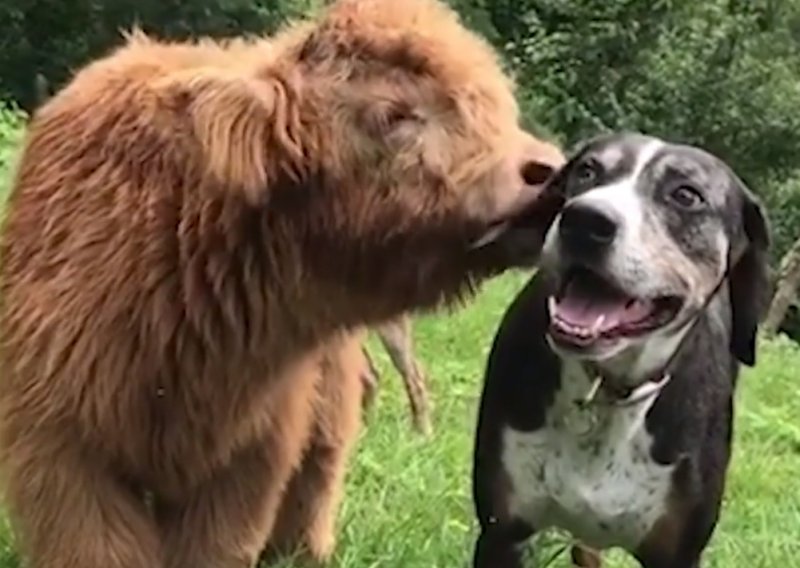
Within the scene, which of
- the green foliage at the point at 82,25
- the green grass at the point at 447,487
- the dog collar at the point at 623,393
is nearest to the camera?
the dog collar at the point at 623,393

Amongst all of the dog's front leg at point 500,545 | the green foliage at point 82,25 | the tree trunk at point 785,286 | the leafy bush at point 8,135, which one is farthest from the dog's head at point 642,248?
the green foliage at point 82,25

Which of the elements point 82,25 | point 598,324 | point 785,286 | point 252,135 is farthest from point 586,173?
point 82,25

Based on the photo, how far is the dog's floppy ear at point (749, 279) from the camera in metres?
4.80

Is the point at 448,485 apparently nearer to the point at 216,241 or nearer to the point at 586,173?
the point at 586,173

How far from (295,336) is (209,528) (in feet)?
2.31

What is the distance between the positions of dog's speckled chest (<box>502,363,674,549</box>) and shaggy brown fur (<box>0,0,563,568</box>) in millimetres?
591

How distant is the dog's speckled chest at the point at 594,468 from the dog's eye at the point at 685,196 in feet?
1.81

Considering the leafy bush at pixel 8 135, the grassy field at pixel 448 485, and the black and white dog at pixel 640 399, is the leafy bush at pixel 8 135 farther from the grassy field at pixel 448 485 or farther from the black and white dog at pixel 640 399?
the black and white dog at pixel 640 399

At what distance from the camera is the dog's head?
4.25 metres

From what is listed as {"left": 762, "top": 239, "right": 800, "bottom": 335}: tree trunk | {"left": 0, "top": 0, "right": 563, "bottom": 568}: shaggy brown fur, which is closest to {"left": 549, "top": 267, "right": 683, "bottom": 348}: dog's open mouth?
{"left": 0, "top": 0, "right": 563, "bottom": 568}: shaggy brown fur

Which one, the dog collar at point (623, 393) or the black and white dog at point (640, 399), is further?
the dog collar at point (623, 393)

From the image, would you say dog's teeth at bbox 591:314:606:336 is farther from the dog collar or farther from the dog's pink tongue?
the dog collar

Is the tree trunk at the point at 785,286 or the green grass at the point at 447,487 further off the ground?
the green grass at the point at 447,487

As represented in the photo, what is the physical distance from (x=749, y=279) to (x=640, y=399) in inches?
16.5
